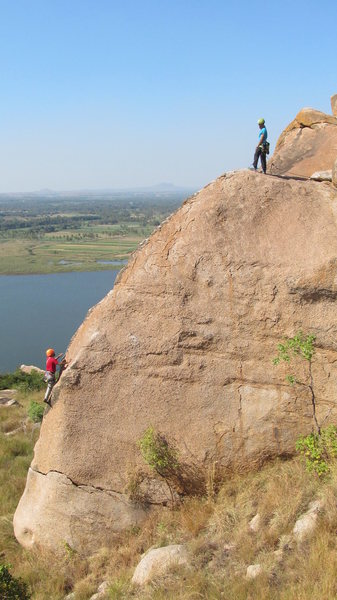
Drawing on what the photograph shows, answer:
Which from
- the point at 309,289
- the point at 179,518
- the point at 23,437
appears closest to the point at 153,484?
the point at 179,518

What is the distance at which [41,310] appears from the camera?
44219mm

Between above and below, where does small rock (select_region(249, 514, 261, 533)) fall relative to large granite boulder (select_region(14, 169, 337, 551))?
below

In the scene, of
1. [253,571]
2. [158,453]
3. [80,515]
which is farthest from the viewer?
[80,515]

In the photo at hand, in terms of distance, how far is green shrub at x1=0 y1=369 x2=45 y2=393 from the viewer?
1781cm

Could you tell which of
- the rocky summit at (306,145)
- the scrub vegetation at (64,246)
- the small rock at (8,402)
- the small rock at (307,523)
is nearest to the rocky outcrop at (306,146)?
the rocky summit at (306,145)

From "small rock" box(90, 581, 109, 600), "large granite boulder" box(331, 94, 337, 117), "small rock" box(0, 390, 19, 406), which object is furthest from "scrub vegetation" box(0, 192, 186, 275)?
"small rock" box(90, 581, 109, 600)

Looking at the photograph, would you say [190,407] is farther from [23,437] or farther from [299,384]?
[23,437]

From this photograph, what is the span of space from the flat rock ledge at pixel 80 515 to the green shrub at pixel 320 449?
2.13 meters

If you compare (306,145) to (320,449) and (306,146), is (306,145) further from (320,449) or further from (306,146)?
(320,449)

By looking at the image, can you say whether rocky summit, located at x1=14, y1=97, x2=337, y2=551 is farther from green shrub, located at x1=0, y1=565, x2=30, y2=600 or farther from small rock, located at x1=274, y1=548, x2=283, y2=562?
green shrub, located at x1=0, y1=565, x2=30, y2=600

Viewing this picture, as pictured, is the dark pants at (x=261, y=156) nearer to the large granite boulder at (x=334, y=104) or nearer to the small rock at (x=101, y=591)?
the large granite boulder at (x=334, y=104)

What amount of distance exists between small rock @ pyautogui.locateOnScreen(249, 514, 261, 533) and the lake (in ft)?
91.2

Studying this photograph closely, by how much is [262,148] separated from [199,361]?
3245mm

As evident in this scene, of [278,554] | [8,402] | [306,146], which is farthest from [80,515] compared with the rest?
[8,402]
